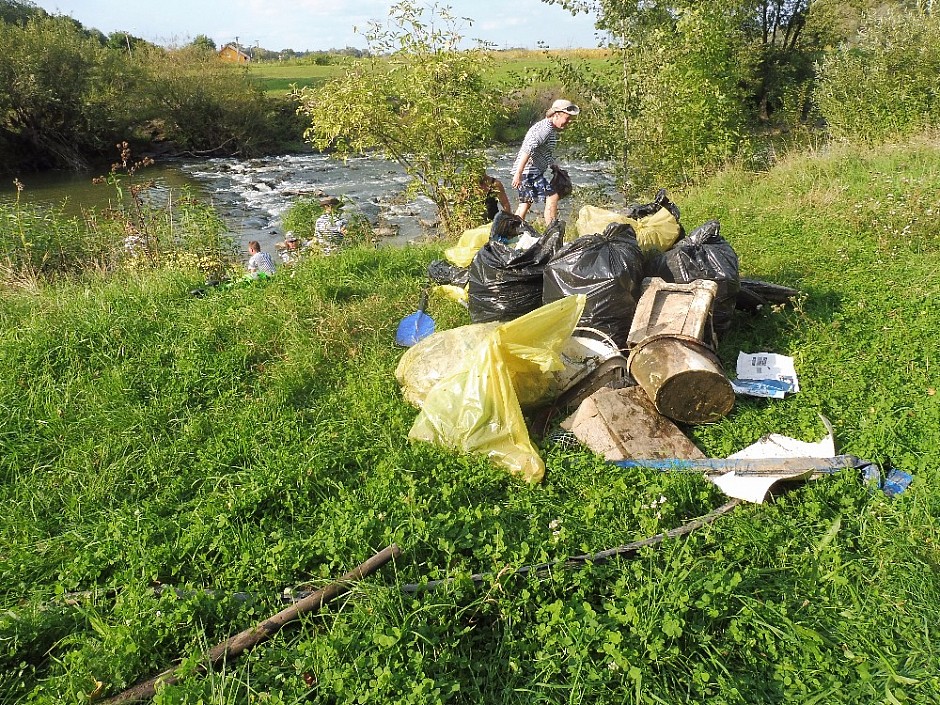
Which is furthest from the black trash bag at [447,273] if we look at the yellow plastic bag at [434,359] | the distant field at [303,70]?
the distant field at [303,70]

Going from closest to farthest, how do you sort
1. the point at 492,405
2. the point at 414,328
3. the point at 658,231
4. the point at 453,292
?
the point at 492,405 → the point at 414,328 → the point at 453,292 → the point at 658,231

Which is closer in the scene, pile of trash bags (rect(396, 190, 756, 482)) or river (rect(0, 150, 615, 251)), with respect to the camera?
pile of trash bags (rect(396, 190, 756, 482))

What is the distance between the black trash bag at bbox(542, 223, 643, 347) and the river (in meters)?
5.69

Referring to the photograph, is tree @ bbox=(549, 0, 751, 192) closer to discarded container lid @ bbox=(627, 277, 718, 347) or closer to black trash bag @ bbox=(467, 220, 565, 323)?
black trash bag @ bbox=(467, 220, 565, 323)

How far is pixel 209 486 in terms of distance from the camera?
256 cm

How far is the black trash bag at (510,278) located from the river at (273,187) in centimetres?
543

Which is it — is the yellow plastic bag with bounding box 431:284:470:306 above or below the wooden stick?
above

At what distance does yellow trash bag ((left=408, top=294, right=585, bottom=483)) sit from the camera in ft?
8.59

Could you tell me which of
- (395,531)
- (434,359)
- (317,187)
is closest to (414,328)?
(434,359)

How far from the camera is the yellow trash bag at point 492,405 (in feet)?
8.59

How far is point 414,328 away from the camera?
12.7 feet

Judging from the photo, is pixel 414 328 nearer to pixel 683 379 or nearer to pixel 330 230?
pixel 683 379

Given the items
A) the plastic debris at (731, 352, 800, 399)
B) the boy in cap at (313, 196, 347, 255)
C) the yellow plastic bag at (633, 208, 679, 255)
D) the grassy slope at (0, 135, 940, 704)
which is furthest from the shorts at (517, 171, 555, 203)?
the plastic debris at (731, 352, 800, 399)

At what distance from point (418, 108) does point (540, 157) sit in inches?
54.0
